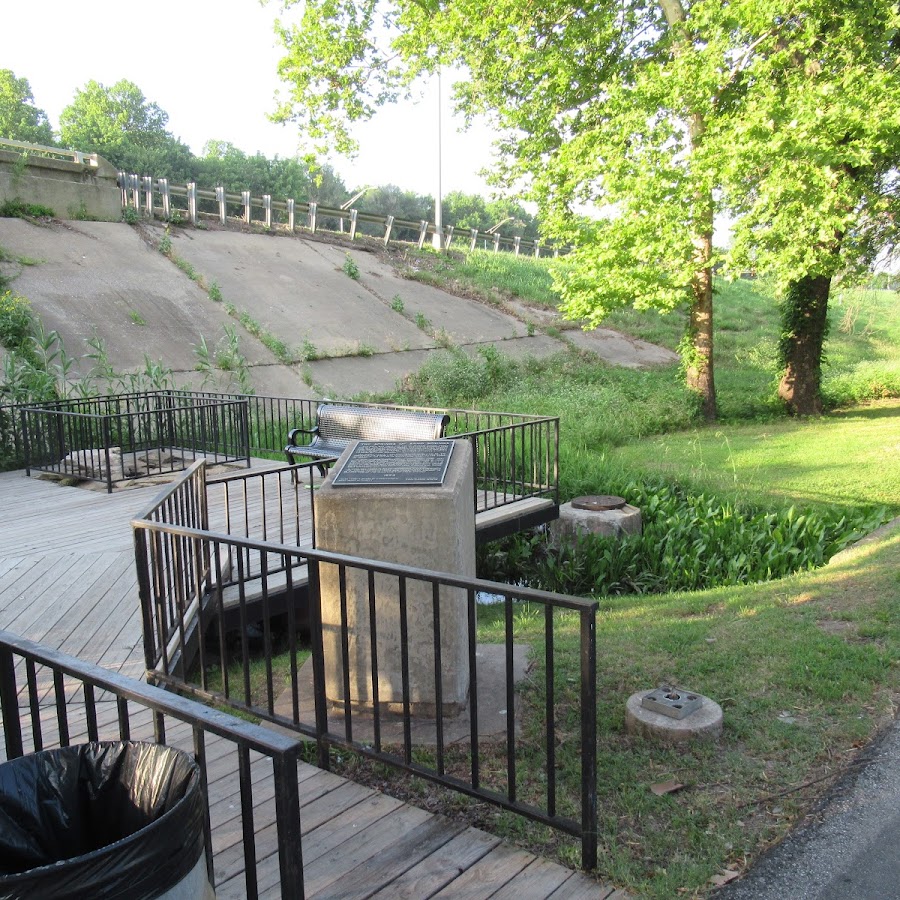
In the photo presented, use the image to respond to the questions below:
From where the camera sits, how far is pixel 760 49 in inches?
598

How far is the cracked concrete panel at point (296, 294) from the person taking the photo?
21.7 meters

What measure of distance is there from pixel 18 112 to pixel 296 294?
2366 inches

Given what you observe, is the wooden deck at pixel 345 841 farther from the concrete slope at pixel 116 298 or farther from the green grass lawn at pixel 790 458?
the concrete slope at pixel 116 298

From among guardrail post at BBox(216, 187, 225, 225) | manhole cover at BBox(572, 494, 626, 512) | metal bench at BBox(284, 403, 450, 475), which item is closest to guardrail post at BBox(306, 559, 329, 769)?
metal bench at BBox(284, 403, 450, 475)

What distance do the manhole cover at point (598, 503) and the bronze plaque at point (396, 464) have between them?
5.53 m

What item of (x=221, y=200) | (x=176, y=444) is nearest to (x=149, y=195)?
(x=221, y=200)

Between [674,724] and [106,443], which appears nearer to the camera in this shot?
[674,724]

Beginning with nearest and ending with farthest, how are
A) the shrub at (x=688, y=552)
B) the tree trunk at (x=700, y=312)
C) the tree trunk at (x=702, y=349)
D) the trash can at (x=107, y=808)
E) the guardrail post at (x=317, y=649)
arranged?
the trash can at (x=107, y=808) < the guardrail post at (x=317, y=649) < the shrub at (x=688, y=552) < the tree trunk at (x=700, y=312) < the tree trunk at (x=702, y=349)

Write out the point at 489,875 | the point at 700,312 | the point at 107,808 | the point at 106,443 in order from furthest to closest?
1. the point at 700,312
2. the point at 106,443
3. the point at 489,875
4. the point at 107,808

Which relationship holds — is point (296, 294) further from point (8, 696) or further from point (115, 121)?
point (115, 121)

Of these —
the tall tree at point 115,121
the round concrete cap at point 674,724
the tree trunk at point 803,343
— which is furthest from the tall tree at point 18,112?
the round concrete cap at point 674,724

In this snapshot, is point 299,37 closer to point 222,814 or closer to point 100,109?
point 222,814

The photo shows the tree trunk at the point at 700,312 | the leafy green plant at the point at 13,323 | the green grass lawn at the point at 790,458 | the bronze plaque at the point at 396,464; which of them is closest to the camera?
the bronze plaque at the point at 396,464

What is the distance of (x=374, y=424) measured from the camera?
9.38m
